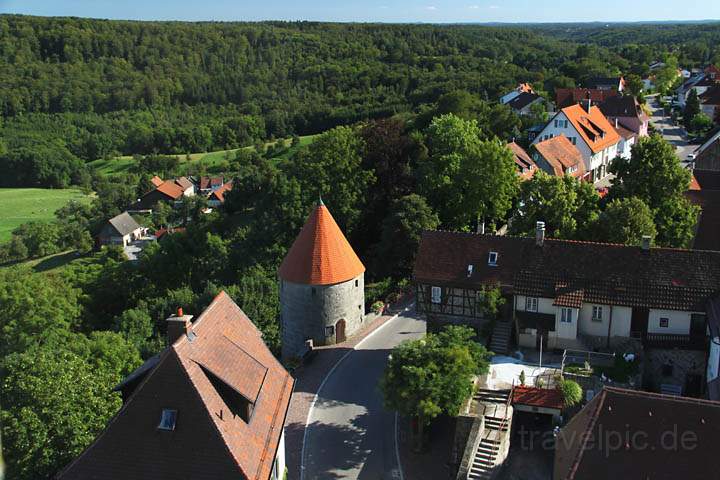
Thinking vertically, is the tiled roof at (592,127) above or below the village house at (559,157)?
above

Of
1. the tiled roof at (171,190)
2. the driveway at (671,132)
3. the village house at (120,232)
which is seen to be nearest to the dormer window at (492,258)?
the driveway at (671,132)

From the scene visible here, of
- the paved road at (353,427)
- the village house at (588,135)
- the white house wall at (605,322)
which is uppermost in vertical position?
the village house at (588,135)

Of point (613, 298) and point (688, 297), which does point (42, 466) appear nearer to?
point (613, 298)

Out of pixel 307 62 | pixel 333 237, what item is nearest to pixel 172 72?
pixel 307 62

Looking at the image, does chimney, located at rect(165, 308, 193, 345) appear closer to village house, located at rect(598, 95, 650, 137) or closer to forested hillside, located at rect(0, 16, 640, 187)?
village house, located at rect(598, 95, 650, 137)

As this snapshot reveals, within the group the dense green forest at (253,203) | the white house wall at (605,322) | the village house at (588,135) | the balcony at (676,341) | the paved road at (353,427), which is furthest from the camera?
the village house at (588,135)

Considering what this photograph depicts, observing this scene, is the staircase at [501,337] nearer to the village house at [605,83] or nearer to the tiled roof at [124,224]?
the tiled roof at [124,224]

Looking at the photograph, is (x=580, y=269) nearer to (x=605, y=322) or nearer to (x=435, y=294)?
(x=605, y=322)

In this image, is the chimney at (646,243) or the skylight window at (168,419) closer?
the skylight window at (168,419)
